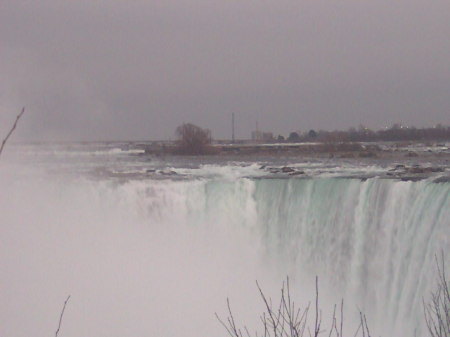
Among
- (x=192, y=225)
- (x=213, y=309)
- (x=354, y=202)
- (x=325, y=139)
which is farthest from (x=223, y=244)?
(x=325, y=139)

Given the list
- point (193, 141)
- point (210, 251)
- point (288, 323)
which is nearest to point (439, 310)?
point (288, 323)

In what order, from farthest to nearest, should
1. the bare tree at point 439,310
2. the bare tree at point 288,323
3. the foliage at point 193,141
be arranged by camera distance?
the foliage at point 193,141 → the bare tree at point 439,310 → the bare tree at point 288,323

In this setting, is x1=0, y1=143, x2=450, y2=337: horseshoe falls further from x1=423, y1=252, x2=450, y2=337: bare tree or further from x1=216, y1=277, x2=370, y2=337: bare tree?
x1=423, y1=252, x2=450, y2=337: bare tree

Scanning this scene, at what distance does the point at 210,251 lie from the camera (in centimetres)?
1862

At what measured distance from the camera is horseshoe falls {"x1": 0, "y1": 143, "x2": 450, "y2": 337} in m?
14.9

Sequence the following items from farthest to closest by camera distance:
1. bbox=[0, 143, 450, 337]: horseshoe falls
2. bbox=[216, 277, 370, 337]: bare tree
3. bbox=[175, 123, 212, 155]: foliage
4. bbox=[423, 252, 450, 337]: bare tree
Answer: bbox=[175, 123, 212, 155]: foliage < bbox=[0, 143, 450, 337]: horseshoe falls < bbox=[423, 252, 450, 337]: bare tree < bbox=[216, 277, 370, 337]: bare tree

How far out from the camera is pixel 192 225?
19.3 m

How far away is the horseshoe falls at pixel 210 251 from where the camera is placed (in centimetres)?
1490

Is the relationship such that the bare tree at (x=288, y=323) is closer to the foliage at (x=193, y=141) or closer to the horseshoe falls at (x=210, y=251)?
the horseshoe falls at (x=210, y=251)

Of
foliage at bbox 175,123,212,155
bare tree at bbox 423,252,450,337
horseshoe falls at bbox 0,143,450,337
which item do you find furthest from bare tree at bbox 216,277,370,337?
foliage at bbox 175,123,212,155

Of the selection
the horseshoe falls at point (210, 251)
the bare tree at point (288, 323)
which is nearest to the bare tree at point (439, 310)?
the bare tree at point (288, 323)

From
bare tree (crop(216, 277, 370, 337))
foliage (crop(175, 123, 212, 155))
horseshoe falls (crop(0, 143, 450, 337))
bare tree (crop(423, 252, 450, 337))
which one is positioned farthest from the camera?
foliage (crop(175, 123, 212, 155))

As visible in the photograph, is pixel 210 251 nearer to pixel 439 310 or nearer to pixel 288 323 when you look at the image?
pixel 439 310

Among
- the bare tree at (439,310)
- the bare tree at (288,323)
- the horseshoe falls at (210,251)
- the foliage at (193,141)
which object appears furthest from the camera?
the foliage at (193,141)
